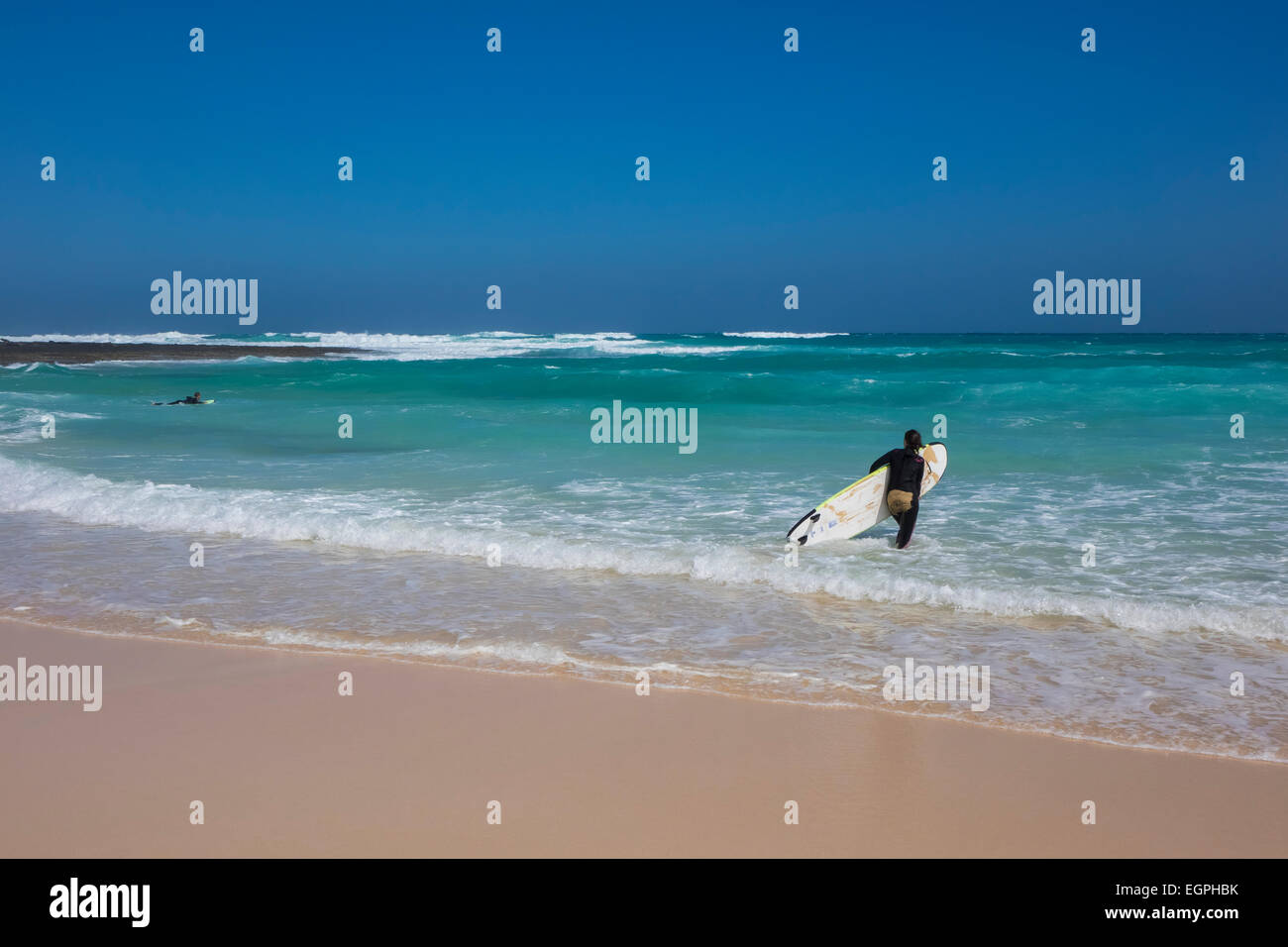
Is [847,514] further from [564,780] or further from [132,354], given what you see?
[132,354]

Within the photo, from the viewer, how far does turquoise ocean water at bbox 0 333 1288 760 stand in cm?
515

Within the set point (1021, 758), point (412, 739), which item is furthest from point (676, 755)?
point (1021, 758)

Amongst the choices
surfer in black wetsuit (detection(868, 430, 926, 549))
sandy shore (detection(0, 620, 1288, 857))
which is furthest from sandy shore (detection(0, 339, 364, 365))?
sandy shore (detection(0, 620, 1288, 857))

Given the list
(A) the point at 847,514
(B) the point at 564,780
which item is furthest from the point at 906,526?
(B) the point at 564,780

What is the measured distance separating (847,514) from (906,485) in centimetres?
56

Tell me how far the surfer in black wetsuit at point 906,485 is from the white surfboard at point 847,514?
11cm

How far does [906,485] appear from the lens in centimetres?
802

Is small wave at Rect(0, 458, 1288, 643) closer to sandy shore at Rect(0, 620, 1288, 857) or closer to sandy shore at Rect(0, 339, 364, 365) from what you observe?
sandy shore at Rect(0, 620, 1288, 857)
